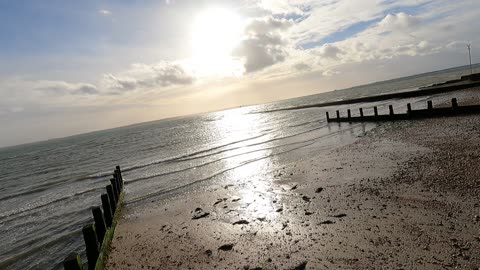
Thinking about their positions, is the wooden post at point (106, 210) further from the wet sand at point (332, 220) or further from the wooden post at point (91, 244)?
A: the wooden post at point (91, 244)

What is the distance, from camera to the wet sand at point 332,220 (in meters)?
6.88

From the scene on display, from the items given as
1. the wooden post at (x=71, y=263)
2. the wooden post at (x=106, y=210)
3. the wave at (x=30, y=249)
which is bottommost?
the wave at (x=30, y=249)

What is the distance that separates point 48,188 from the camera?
24.7 meters

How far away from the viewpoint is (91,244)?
7.92 metres

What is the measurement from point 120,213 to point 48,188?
14.8 meters

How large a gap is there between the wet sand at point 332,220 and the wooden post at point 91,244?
74 cm

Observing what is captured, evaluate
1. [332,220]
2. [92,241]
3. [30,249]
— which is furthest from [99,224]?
[332,220]

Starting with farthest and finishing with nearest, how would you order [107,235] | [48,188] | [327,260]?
1. [48,188]
2. [107,235]
3. [327,260]

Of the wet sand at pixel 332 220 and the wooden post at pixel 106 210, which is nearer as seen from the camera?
the wet sand at pixel 332 220

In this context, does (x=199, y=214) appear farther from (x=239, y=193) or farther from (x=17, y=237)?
(x=17, y=237)

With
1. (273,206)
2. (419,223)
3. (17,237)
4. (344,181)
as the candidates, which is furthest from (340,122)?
(17,237)

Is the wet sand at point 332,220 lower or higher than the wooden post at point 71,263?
lower

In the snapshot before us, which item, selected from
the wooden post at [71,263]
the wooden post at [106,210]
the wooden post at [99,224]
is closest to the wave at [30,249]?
the wooden post at [106,210]

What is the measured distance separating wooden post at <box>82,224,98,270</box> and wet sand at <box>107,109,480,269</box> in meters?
0.74
